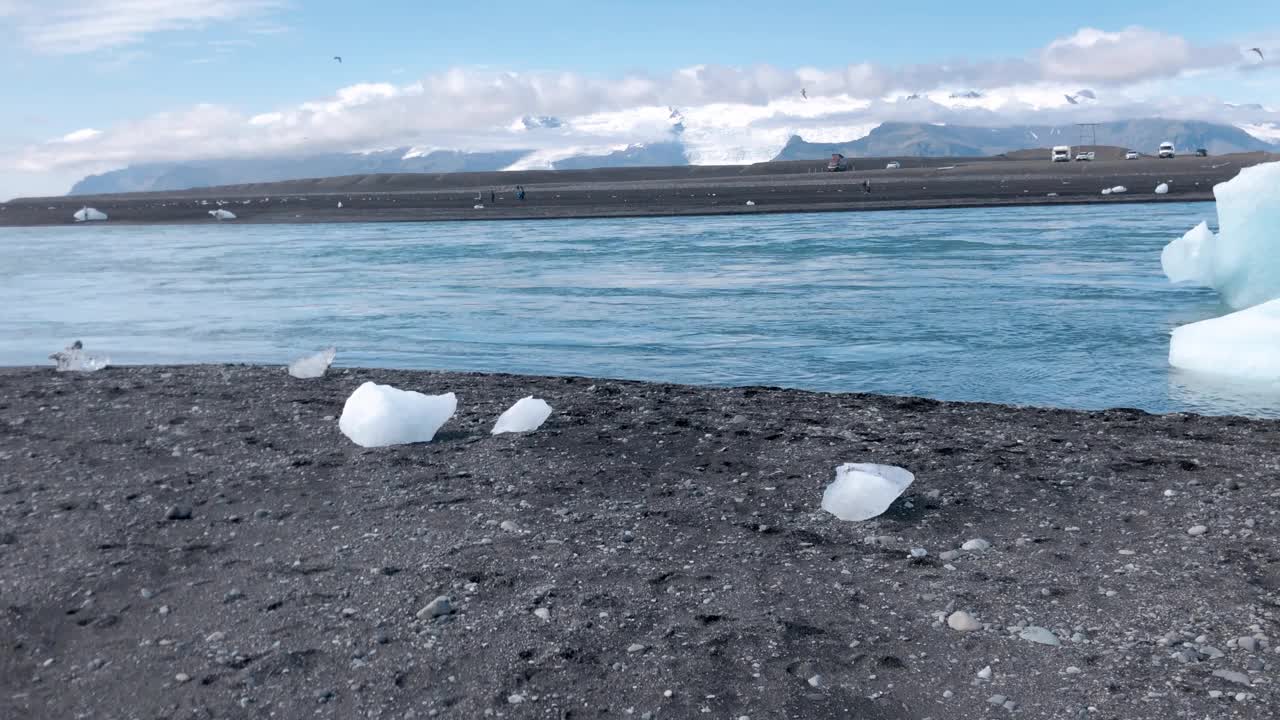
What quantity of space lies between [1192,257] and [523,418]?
12.2 metres

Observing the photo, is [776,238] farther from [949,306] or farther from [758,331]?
[758,331]

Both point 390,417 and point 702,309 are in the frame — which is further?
point 702,309

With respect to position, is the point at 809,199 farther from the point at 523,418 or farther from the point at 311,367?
the point at 523,418

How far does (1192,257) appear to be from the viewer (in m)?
16.3

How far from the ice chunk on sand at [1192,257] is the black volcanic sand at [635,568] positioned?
855 cm

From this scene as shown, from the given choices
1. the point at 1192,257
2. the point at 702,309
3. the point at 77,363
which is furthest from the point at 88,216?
the point at 1192,257

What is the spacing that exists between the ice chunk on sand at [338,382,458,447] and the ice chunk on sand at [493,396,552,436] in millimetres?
377

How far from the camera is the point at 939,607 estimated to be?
16.5 ft

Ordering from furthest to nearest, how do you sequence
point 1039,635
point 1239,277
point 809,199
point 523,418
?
point 809,199, point 1239,277, point 523,418, point 1039,635

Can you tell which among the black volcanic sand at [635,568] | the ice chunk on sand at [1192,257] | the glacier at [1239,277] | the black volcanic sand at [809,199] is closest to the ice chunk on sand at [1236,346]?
the glacier at [1239,277]

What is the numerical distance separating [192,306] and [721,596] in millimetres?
15897

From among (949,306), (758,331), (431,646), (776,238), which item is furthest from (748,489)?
(776,238)

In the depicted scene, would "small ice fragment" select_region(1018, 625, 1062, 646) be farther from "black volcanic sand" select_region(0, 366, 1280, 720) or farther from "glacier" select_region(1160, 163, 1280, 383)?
"glacier" select_region(1160, 163, 1280, 383)

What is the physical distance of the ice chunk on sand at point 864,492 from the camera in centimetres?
617
